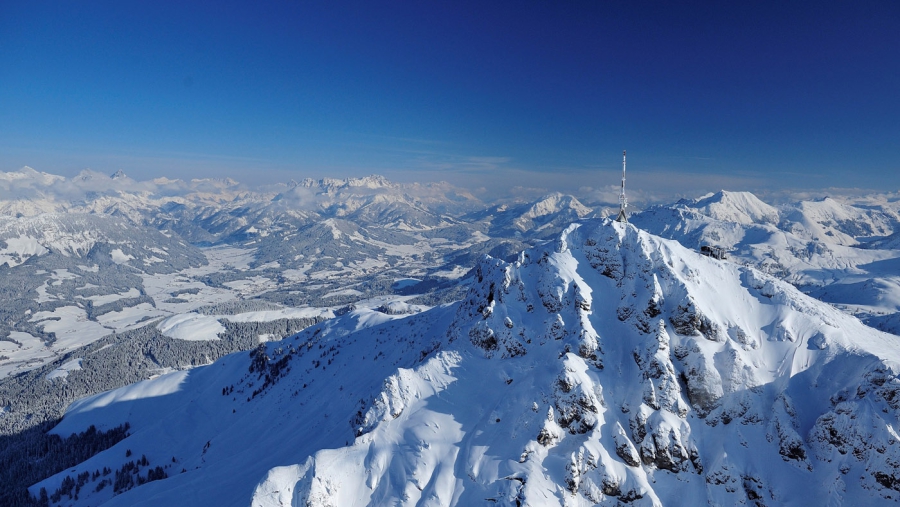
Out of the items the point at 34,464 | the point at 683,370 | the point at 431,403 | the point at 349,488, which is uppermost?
the point at 683,370

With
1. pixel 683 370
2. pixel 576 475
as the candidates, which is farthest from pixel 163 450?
pixel 683 370

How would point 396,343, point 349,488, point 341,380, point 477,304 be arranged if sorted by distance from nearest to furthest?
point 349,488
point 477,304
point 341,380
point 396,343

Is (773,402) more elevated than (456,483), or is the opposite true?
(773,402)

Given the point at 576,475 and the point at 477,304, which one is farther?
the point at 477,304

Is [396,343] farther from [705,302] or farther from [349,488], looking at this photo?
[705,302]

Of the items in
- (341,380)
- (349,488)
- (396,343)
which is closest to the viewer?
(349,488)

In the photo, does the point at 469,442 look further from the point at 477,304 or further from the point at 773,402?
the point at 773,402
